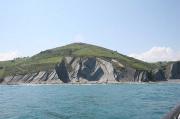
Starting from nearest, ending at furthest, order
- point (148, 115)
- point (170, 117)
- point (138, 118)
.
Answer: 1. point (170, 117)
2. point (138, 118)
3. point (148, 115)

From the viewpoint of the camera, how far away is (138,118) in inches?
1248

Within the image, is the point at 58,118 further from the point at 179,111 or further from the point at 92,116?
the point at 179,111

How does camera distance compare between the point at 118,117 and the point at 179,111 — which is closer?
the point at 179,111

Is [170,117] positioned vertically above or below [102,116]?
above

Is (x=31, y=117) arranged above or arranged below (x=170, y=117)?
below

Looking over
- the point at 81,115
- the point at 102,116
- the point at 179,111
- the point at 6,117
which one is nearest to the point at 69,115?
the point at 81,115

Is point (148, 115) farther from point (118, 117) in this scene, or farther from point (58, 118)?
point (58, 118)

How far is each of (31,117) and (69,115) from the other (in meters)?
4.01

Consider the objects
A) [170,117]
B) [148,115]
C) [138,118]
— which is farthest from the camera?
[148,115]

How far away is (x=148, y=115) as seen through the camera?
1336 inches

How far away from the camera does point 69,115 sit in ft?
116

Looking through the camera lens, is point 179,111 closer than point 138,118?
Yes

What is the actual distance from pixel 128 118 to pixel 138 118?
1002 millimetres

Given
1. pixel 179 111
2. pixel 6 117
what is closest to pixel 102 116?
pixel 6 117
